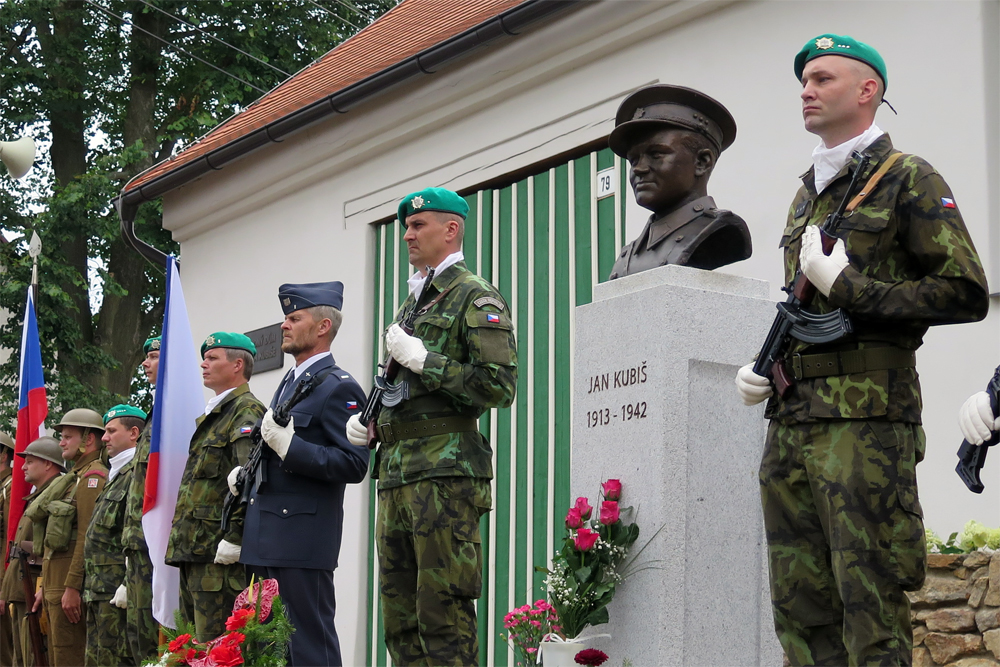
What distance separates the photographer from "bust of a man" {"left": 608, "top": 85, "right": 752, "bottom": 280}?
5.57 meters

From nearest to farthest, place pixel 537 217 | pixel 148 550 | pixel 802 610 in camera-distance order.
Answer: pixel 802 610, pixel 148 550, pixel 537 217

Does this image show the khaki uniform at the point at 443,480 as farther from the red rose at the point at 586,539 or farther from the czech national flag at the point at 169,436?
Result: the czech national flag at the point at 169,436

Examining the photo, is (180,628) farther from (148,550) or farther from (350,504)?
(350,504)

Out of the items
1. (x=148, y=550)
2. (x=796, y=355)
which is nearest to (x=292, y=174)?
(x=148, y=550)

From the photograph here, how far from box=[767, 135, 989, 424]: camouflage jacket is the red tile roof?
5597 millimetres

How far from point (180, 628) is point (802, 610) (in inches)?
142

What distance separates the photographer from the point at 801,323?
433 cm

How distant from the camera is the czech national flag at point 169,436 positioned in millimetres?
7891

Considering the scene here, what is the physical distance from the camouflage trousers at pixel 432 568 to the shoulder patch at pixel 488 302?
2.39 feet

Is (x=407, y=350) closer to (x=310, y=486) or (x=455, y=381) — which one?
(x=455, y=381)

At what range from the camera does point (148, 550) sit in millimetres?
8156

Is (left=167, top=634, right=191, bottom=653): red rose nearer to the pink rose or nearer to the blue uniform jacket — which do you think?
the blue uniform jacket

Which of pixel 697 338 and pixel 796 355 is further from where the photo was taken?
pixel 697 338

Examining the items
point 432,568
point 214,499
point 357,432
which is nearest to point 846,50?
point 432,568
